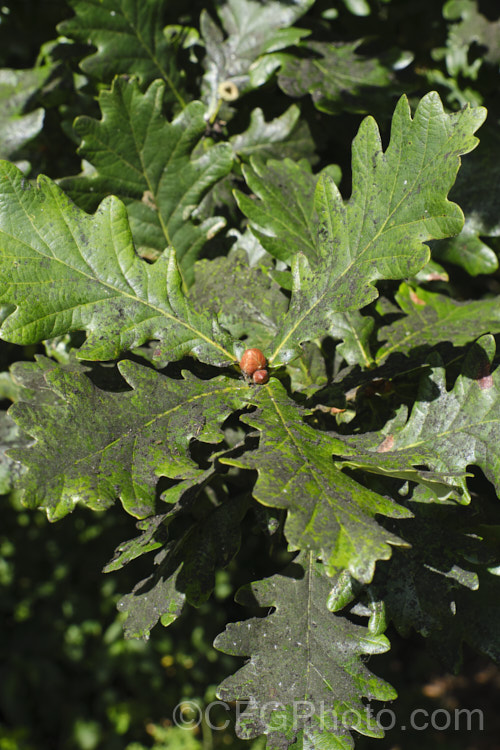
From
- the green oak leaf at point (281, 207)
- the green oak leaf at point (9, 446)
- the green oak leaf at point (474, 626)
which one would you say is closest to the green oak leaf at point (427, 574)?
the green oak leaf at point (474, 626)

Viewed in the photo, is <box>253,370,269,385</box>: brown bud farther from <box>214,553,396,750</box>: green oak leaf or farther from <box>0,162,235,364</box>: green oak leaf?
<box>214,553,396,750</box>: green oak leaf

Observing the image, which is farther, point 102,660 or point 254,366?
point 102,660

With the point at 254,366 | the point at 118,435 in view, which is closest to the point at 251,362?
the point at 254,366

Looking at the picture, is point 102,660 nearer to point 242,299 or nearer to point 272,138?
point 242,299

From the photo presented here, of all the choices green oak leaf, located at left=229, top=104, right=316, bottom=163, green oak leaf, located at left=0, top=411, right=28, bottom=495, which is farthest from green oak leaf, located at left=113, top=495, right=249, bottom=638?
green oak leaf, located at left=229, top=104, right=316, bottom=163

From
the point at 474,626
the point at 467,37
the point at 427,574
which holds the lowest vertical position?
the point at 474,626

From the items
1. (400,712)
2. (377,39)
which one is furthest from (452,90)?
(400,712)

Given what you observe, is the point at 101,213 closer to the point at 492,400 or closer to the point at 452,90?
the point at 492,400
